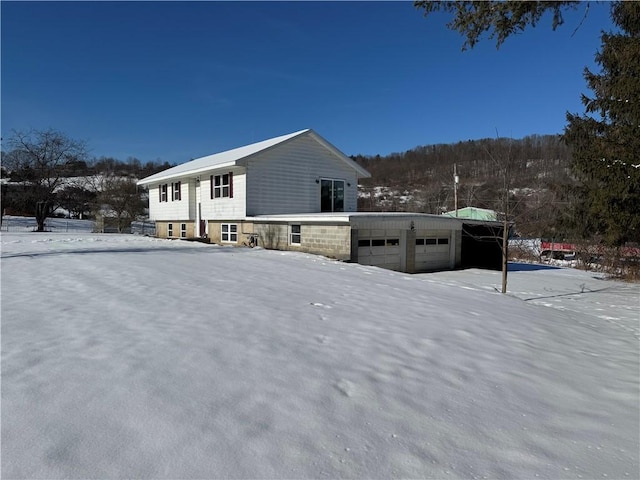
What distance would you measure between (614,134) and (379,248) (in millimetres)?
9096

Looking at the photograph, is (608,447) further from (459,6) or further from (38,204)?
(38,204)

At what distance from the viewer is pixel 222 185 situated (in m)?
19.0

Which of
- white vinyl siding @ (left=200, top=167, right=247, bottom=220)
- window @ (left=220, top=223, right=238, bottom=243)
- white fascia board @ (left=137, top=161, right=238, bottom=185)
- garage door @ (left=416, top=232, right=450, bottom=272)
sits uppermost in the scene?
white fascia board @ (left=137, top=161, right=238, bottom=185)

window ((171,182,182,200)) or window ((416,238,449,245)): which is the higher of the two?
window ((171,182,182,200))

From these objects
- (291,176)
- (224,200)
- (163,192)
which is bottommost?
(224,200)

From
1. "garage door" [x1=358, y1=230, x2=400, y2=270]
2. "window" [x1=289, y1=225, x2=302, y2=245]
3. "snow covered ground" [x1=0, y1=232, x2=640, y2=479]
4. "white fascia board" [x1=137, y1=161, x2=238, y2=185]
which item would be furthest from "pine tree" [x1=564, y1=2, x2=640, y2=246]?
"white fascia board" [x1=137, y1=161, x2=238, y2=185]

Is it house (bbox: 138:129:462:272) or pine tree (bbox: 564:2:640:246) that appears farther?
house (bbox: 138:129:462:272)

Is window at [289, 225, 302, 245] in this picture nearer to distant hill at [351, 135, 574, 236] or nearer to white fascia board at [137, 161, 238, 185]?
white fascia board at [137, 161, 238, 185]

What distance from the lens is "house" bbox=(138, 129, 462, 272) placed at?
14883mm

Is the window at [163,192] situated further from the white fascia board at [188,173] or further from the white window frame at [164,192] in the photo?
the white fascia board at [188,173]

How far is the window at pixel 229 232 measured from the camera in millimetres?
18562

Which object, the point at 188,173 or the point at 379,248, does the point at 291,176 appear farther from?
the point at 188,173

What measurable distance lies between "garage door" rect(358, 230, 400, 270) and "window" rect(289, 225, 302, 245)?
2.50 meters

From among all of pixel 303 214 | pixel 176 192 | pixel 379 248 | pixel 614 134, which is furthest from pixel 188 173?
pixel 614 134
